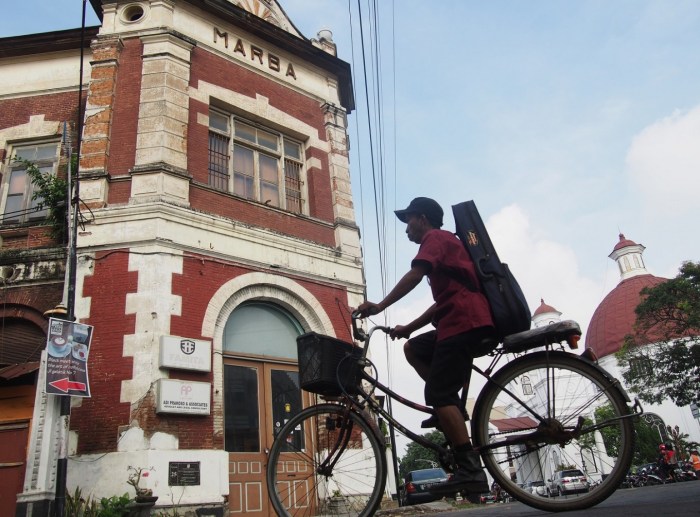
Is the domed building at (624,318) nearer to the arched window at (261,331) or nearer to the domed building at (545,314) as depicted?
the domed building at (545,314)

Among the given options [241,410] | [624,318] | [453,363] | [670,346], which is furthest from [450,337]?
[624,318]

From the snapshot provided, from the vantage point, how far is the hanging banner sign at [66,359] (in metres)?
6.71

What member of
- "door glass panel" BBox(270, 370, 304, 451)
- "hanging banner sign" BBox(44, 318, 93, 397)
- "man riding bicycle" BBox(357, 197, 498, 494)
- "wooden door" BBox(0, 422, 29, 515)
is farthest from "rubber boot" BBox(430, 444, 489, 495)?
"wooden door" BBox(0, 422, 29, 515)

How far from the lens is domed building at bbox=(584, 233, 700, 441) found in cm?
4075

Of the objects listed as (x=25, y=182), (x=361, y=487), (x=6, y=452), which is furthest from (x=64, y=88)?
(x=361, y=487)

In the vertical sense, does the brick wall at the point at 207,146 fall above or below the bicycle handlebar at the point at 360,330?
above

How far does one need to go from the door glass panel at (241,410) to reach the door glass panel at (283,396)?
340mm

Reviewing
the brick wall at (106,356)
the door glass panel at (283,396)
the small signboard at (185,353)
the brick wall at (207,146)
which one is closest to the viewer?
the brick wall at (106,356)

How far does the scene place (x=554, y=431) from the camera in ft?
11.0

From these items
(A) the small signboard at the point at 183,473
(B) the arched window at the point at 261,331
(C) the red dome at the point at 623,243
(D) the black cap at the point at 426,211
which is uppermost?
(C) the red dome at the point at 623,243

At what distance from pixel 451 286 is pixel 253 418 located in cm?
638

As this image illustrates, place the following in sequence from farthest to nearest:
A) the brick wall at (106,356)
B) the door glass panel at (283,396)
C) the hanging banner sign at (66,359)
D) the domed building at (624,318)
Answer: the domed building at (624,318), the door glass panel at (283,396), the brick wall at (106,356), the hanging banner sign at (66,359)

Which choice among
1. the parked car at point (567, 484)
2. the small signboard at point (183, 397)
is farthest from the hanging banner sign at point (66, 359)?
the parked car at point (567, 484)

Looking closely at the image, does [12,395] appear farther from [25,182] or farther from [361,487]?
[361,487]
